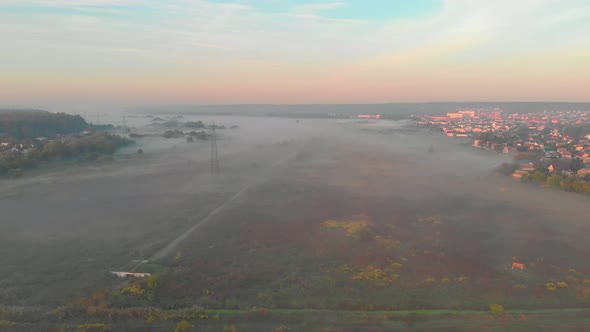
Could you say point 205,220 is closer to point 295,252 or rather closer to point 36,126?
point 295,252

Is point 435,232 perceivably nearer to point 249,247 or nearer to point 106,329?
point 249,247

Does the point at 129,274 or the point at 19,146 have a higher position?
the point at 19,146

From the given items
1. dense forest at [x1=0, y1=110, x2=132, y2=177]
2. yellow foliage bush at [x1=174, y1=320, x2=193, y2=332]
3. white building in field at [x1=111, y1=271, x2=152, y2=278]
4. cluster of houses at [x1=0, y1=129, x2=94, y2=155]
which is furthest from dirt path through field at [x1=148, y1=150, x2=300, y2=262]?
cluster of houses at [x1=0, y1=129, x2=94, y2=155]

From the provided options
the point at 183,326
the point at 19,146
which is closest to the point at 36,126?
the point at 19,146

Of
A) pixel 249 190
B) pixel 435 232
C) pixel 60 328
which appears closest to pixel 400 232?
pixel 435 232

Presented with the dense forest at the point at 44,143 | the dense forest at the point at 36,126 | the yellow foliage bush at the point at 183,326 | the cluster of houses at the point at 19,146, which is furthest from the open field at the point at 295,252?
the dense forest at the point at 36,126

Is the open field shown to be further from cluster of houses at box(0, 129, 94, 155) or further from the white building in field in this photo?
cluster of houses at box(0, 129, 94, 155)
